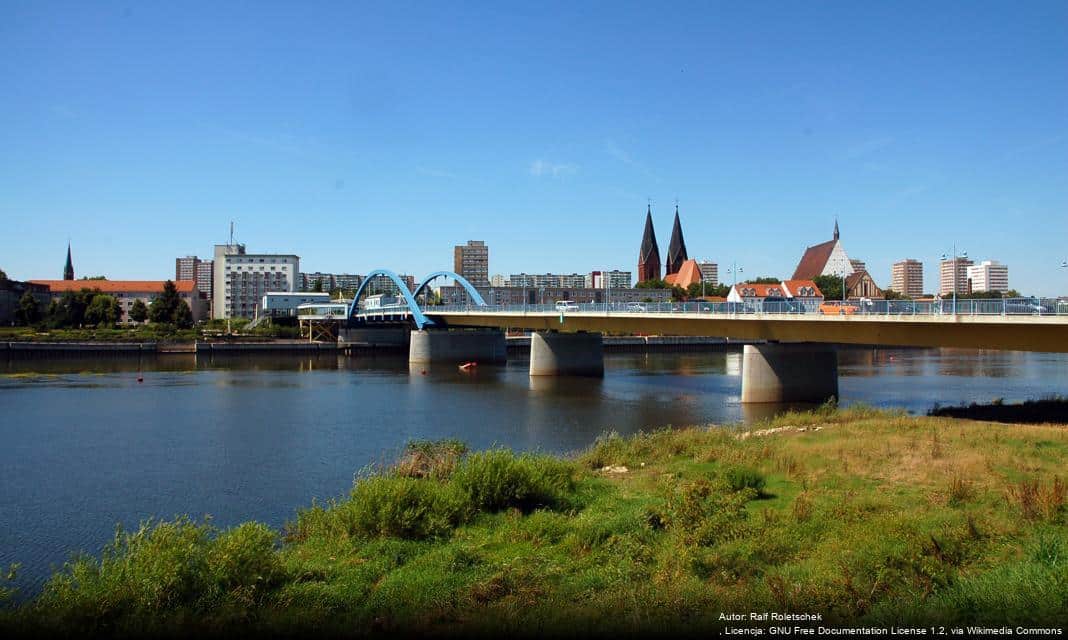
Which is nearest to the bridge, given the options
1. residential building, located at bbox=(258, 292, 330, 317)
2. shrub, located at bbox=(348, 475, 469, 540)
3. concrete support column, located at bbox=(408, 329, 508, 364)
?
concrete support column, located at bbox=(408, 329, 508, 364)

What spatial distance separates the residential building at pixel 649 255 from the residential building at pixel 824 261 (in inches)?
1355

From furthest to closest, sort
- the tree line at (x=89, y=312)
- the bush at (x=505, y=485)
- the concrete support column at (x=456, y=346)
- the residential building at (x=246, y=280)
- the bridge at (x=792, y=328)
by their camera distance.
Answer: the residential building at (x=246, y=280)
the tree line at (x=89, y=312)
the concrete support column at (x=456, y=346)
the bridge at (x=792, y=328)
the bush at (x=505, y=485)

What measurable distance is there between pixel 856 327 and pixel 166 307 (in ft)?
346

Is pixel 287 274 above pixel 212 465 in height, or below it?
above

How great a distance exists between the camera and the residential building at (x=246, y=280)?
16000 cm

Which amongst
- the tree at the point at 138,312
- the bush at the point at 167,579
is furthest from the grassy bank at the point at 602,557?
the tree at the point at 138,312

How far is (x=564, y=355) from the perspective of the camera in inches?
2586

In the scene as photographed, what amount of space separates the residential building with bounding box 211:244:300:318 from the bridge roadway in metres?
116

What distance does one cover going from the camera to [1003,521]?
12539mm

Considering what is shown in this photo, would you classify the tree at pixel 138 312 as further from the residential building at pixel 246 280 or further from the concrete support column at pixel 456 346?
the concrete support column at pixel 456 346

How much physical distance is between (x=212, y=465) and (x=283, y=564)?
46.9 ft

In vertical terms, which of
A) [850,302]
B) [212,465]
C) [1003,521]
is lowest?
[212,465]

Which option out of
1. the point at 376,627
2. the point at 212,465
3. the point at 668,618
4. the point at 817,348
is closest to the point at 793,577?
the point at 668,618

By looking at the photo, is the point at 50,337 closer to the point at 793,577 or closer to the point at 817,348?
the point at 817,348
